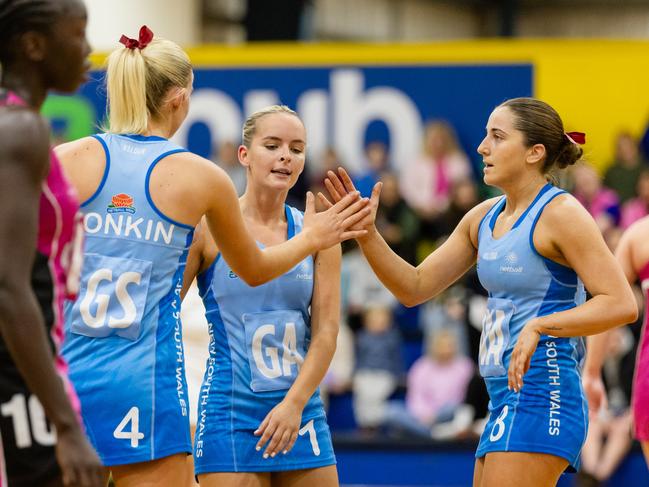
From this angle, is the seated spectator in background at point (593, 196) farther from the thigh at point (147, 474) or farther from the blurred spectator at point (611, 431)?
the thigh at point (147, 474)

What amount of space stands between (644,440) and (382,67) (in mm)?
8291

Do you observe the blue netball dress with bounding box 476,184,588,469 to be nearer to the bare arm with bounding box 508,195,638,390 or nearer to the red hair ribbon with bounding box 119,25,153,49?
the bare arm with bounding box 508,195,638,390

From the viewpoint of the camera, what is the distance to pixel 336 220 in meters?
4.16

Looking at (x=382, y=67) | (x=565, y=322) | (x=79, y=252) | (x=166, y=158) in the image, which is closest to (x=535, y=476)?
(x=565, y=322)

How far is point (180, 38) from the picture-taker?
58.3 feet

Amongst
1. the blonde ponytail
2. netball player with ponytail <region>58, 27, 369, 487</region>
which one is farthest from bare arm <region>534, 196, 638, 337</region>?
the blonde ponytail

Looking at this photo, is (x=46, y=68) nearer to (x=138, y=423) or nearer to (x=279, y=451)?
(x=138, y=423)

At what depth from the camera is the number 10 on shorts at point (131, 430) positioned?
11.7ft

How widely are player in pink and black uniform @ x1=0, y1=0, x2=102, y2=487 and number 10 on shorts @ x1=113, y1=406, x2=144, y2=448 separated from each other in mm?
864

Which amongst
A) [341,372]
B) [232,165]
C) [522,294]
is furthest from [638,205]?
[522,294]

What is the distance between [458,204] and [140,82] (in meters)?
8.47

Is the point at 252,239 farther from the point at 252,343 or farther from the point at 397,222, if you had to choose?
the point at 397,222

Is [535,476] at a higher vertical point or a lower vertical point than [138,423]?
lower

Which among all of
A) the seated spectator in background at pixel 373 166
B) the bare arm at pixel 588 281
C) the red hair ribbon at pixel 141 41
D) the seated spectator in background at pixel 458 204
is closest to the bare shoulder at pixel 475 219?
the bare arm at pixel 588 281
